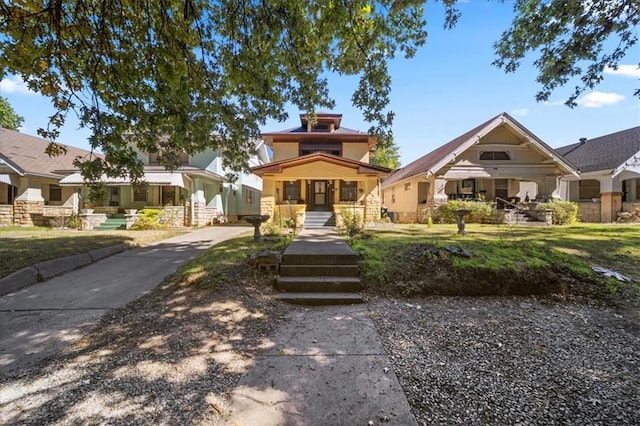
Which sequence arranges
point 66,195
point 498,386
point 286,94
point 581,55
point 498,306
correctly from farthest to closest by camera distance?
1. point 66,195
2. point 286,94
3. point 581,55
4. point 498,306
5. point 498,386

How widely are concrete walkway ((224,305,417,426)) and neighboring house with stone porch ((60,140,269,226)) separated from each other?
12.8m

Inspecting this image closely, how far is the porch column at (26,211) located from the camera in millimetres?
16156

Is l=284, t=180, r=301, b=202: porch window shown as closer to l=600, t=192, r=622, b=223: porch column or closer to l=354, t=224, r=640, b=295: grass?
l=354, t=224, r=640, b=295: grass

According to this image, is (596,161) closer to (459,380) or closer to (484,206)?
(484,206)

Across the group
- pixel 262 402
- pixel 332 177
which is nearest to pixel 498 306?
pixel 262 402

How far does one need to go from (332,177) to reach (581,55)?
10.2 m

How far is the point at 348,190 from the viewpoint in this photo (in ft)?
58.0

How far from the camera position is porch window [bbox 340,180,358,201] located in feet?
57.7

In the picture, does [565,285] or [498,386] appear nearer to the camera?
[498,386]

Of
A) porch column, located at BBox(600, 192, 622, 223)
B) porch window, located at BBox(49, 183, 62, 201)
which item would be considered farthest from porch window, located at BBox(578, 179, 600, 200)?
porch window, located at BBox(49, 183, 62, 201)

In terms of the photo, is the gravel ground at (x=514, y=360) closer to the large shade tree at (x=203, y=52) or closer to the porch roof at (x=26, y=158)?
the large shade tree at (x=203, y=52)

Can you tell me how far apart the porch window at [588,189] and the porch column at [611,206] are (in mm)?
1788

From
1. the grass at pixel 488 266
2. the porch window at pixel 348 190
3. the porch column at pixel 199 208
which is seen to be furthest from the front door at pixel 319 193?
the grass at pixel 488 266

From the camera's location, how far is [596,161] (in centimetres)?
1856
